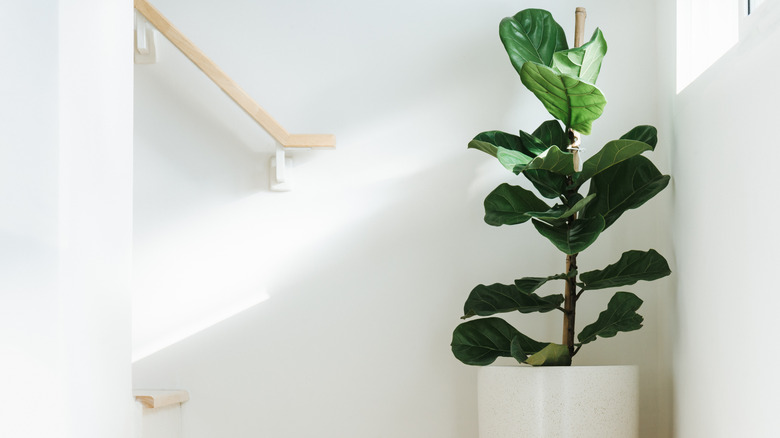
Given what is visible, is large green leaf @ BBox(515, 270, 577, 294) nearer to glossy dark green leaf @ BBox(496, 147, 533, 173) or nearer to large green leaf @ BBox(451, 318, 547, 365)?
large green leaf @ BBox(451, 318, 547, 365)

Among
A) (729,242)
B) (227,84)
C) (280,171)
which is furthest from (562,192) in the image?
(227,84)

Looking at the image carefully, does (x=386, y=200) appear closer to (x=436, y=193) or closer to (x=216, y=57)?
(x=436, y=193)

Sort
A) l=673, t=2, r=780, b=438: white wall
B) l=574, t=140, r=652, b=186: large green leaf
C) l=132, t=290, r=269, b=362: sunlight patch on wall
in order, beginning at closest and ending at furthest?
l=673, t=2, r=780, b=438: white wall
l=574, t=140, r=652, b=186: large green leaf
l=132, t=290, r=269, b=362: sunlight patch on wall

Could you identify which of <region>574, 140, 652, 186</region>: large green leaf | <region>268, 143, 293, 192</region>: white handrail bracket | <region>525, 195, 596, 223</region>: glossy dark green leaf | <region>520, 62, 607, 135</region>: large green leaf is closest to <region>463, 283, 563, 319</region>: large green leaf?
<region>525, 195, 596, 223</region>: glossy dark green leaf

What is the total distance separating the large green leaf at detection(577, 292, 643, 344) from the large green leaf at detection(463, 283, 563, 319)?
0.12 metres

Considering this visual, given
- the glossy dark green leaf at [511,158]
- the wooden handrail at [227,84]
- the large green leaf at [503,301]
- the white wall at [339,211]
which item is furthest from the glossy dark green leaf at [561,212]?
the wooden handrail at [227,84]

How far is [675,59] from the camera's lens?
6.73 feet

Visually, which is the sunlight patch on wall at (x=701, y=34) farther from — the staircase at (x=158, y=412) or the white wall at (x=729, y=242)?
the staircase at (x=158, y=412)

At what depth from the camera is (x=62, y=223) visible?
146cm

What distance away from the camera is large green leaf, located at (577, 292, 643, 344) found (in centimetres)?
194

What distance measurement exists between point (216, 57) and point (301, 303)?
0.83m

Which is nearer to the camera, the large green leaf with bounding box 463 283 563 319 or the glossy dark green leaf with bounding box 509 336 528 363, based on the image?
the glossy dark green leaf with bounding box 509 336 528 363

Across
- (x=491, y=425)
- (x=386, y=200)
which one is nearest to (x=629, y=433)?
(x=491, y=425)

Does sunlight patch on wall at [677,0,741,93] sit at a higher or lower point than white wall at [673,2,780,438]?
higher
